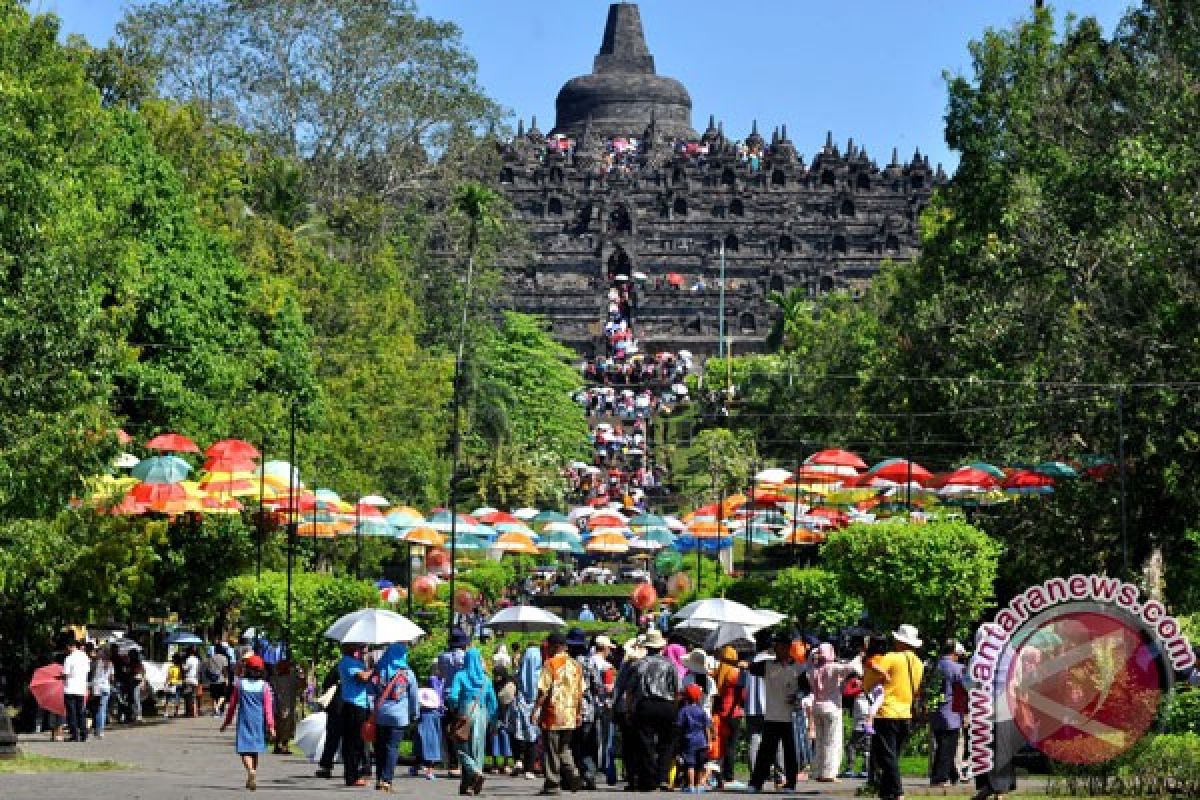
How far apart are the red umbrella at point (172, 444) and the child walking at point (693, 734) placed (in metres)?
13.6

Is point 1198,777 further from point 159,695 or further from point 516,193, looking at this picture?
point 516,193

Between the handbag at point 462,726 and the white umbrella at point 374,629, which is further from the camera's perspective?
the white umbrella at point 374,629

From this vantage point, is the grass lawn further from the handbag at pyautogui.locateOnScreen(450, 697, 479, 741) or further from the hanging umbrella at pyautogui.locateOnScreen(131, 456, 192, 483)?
the hanging umbrella at pyautogui.locateOnScreen(131, 456, 192, 483)

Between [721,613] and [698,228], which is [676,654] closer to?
[721,613]

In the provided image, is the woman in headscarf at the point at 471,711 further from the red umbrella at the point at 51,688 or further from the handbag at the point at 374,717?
the red umbrella at the point at 51,688

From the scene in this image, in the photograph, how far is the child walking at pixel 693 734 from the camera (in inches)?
766

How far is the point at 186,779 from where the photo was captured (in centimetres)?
1966

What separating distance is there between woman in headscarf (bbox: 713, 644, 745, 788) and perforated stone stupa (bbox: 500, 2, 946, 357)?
7803cm

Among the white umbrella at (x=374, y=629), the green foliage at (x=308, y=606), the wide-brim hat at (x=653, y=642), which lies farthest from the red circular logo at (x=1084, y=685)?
the green foliage at (x=308, y=606)

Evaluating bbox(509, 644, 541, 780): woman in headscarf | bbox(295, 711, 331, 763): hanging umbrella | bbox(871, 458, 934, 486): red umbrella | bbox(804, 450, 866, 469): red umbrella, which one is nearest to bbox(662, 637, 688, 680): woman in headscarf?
bbox(509, 644, 541, 780): woman in headscarf

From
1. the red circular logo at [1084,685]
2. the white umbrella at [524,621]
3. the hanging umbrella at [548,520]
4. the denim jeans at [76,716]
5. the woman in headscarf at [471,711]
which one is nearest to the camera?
the red circular logo at [1084,685]

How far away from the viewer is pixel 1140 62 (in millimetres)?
32719

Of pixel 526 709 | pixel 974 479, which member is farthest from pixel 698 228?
pixel 526 709

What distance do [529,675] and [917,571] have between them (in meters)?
6.27
